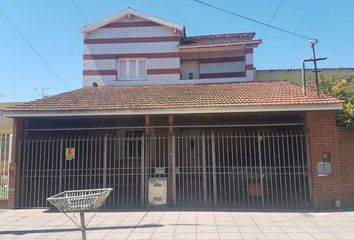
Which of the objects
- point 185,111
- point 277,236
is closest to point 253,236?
point 277,236

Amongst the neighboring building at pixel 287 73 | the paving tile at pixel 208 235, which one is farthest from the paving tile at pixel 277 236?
the neighboring building at pixel 287 73

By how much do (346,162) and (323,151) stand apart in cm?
94

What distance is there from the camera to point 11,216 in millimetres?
9969

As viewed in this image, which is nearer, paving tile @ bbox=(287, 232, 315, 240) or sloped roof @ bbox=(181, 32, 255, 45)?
paving tile @ bbox=(287, 232, 315, 240)

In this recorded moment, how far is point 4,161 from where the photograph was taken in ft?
37.5

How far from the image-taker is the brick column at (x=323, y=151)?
410 inches

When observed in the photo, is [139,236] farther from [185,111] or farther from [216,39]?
[216,39]

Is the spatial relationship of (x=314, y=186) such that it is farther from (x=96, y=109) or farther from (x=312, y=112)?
(x=96, y=109)

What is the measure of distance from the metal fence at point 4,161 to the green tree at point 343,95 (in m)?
10.9

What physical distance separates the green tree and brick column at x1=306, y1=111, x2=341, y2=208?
2.09 ft

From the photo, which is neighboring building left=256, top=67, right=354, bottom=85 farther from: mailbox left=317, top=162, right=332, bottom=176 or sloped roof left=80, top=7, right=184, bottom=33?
mailbox left=317, top=162, right=332, bottom=176

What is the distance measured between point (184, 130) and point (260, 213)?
5.90 metres

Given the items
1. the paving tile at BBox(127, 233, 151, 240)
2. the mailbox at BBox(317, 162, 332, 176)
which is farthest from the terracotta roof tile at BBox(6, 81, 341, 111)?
the paving tile at BBox(127, 233, 151, 240)

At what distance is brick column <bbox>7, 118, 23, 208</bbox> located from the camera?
11.1 metres
